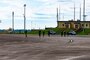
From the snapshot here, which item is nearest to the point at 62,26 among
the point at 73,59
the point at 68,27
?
the point at 68,27

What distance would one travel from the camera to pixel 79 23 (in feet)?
499

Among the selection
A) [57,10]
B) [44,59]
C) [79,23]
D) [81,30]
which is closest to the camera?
[44,59]

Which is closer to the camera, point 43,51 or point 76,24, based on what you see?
point 43,51

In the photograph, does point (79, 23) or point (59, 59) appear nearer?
point (59, 59)

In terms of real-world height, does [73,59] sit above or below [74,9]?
below

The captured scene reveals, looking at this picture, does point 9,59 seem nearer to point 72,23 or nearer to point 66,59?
point 66,59

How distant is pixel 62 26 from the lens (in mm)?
156500

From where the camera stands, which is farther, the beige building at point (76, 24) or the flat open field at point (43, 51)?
the beige building at point (76, 24)

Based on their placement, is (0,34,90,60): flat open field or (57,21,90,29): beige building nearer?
(0,34,90,60): flat open field

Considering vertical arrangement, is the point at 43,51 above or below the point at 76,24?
below

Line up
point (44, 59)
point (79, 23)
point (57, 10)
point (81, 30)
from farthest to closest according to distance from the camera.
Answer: point (57, 10) → point (79, 23) → point (81, 30) → point (44, 59)

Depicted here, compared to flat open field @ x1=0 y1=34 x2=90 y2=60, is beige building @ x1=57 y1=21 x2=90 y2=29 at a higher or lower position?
higher

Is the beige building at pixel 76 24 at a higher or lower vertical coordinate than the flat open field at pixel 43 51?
higher

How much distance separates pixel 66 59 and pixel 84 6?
11918cm
